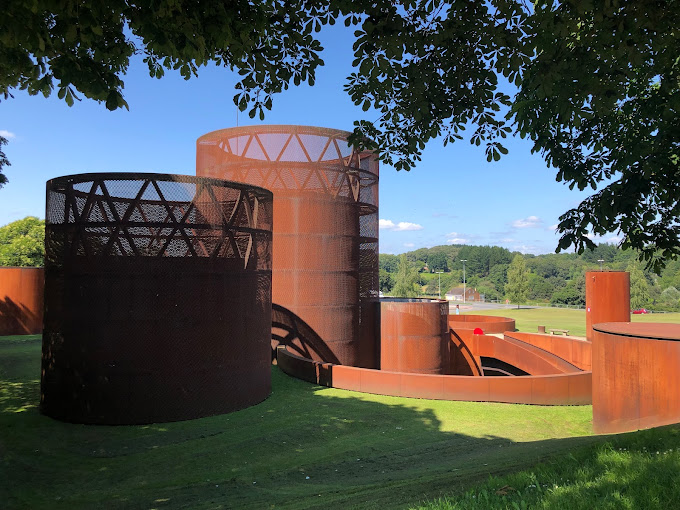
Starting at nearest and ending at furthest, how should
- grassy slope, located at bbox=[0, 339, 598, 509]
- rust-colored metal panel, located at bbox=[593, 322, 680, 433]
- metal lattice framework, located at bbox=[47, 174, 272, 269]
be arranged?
grassy slope, located at bbox=[0, 339, 598, 509]
rust-colored metal panel, located at bbox=[593, 322, 680, 433]
metal lattice framework, located at bbox=[47, 174, 272, 269]

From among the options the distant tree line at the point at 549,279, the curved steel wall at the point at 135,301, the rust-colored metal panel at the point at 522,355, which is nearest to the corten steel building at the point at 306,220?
the curved steel wall at the point at 135,301

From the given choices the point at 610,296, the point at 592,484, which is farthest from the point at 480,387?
the point at 610,296

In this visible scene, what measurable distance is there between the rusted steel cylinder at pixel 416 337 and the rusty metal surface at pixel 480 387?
18.0 feet

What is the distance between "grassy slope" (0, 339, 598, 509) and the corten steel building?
5.57 metres

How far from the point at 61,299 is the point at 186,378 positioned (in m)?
3.72

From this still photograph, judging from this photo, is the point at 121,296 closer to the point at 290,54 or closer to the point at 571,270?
the point at 290,54

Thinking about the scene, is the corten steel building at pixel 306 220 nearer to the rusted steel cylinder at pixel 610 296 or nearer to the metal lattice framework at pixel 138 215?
the metal lattice framework at pixel 138 215

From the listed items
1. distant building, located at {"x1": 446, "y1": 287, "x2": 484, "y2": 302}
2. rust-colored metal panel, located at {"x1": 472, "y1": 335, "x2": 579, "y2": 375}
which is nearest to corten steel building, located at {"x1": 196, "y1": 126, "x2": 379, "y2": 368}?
rust-colored metal panel, located at {"x1": 472, "y1": 335, "x2": 579, "y2": 375}

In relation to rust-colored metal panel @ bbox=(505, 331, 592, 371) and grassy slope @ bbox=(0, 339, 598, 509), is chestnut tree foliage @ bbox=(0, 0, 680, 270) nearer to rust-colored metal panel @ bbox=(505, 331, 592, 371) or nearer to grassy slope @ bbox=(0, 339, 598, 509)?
grassy slope @ bbox=(0, 339, 598, 509)

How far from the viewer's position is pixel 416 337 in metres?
20.1

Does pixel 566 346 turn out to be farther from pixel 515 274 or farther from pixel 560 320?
pixel 515 274

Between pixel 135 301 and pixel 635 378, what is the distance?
12.2m

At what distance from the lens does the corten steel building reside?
19.2m

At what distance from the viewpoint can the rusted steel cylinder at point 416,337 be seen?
20016 mm
